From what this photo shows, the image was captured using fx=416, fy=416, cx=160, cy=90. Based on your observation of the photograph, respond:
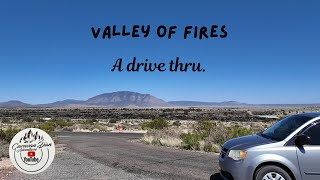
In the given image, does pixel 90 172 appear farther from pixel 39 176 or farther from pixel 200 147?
pixel 200 147

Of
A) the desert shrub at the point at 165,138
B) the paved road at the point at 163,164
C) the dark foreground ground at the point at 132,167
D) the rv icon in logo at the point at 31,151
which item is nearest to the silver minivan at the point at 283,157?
the dark foreground ground at the point at 132,167

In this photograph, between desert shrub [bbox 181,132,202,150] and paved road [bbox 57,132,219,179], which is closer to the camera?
paved road [bbox 57,132,219,179]

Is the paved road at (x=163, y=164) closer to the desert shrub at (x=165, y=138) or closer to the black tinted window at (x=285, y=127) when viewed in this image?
the black tinted window at (x=285, y=127)

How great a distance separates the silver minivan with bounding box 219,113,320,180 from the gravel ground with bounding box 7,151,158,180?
10.9 feet

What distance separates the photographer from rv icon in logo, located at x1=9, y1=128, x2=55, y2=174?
357 inches

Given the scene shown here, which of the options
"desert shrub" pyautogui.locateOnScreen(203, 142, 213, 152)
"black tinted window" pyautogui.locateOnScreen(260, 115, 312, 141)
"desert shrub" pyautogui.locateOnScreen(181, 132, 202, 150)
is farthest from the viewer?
"desert shrub" pyautogui.locateOnScreen(181, 132, 202, 150)

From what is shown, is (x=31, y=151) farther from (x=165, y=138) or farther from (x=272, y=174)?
(x=165, y=138)

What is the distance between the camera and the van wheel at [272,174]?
866 cm

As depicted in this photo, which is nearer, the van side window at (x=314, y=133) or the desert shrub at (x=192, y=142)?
the van side window at (x=314, y=133)

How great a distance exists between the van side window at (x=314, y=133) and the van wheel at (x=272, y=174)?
89 cm

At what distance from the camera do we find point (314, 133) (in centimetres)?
892

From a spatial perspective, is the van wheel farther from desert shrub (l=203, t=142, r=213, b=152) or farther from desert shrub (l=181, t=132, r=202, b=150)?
desert shrub (l=181, t=132, r=202, b=150)

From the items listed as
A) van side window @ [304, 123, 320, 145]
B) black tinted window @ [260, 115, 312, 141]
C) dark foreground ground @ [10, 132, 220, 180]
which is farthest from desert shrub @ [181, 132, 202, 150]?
van side window @ [304, 123, 320, 145]

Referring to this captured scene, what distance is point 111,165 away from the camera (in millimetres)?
14195
